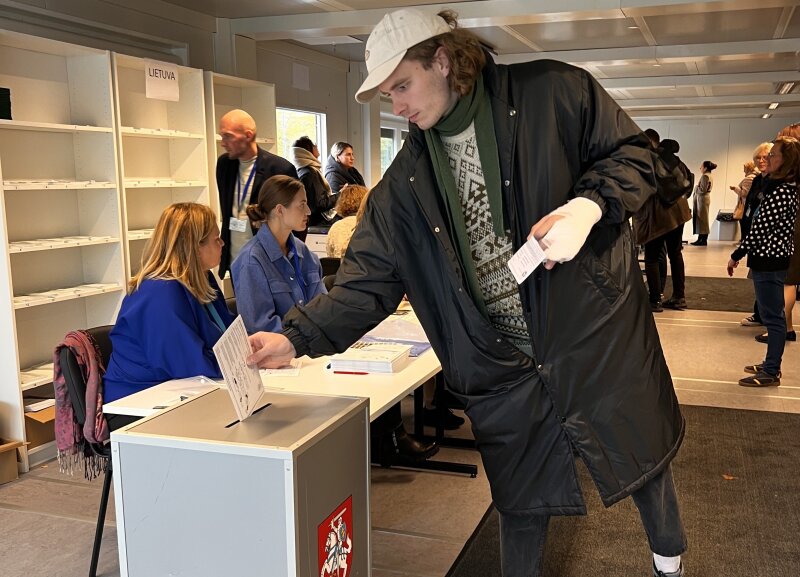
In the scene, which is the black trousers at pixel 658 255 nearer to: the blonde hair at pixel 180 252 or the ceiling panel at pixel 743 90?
the blonde hair at pixel 180 252

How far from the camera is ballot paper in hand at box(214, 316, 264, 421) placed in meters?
1.53

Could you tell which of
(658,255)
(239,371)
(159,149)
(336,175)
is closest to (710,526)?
(239,371)

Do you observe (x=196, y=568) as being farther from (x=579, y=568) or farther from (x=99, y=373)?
(x=579, y=568)

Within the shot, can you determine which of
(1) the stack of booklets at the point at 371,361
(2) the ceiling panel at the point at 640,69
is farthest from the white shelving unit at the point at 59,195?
(2) the ceiling panel at the point at 640,69

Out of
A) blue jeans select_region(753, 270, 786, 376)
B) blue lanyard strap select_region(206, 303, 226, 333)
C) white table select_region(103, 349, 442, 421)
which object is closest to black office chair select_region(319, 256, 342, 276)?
blue lanyard strap select_region(206, 303, 226, 333)

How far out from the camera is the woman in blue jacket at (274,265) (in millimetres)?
3074

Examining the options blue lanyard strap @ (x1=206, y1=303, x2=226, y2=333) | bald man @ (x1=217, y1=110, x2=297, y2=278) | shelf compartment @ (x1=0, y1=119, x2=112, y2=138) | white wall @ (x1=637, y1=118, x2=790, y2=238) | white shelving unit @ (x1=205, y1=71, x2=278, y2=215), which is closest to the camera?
blue lanyard strap @ (x1=206, y1=303, x2=226, y2=333)

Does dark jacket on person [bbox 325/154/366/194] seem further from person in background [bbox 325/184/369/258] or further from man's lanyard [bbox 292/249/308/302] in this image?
man's lanyard [bbox 292/249/308/302]

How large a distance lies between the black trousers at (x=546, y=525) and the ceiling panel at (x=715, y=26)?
5581 millimetres

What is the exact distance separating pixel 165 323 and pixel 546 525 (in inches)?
50.6

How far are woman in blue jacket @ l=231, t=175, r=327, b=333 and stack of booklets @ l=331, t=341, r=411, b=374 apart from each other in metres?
0.53

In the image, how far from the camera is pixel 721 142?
58.7ft

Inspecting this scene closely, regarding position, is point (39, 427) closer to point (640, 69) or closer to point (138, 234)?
point (138, 234)

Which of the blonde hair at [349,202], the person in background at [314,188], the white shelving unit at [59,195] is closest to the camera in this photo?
the white shelving unit at [59,195]
